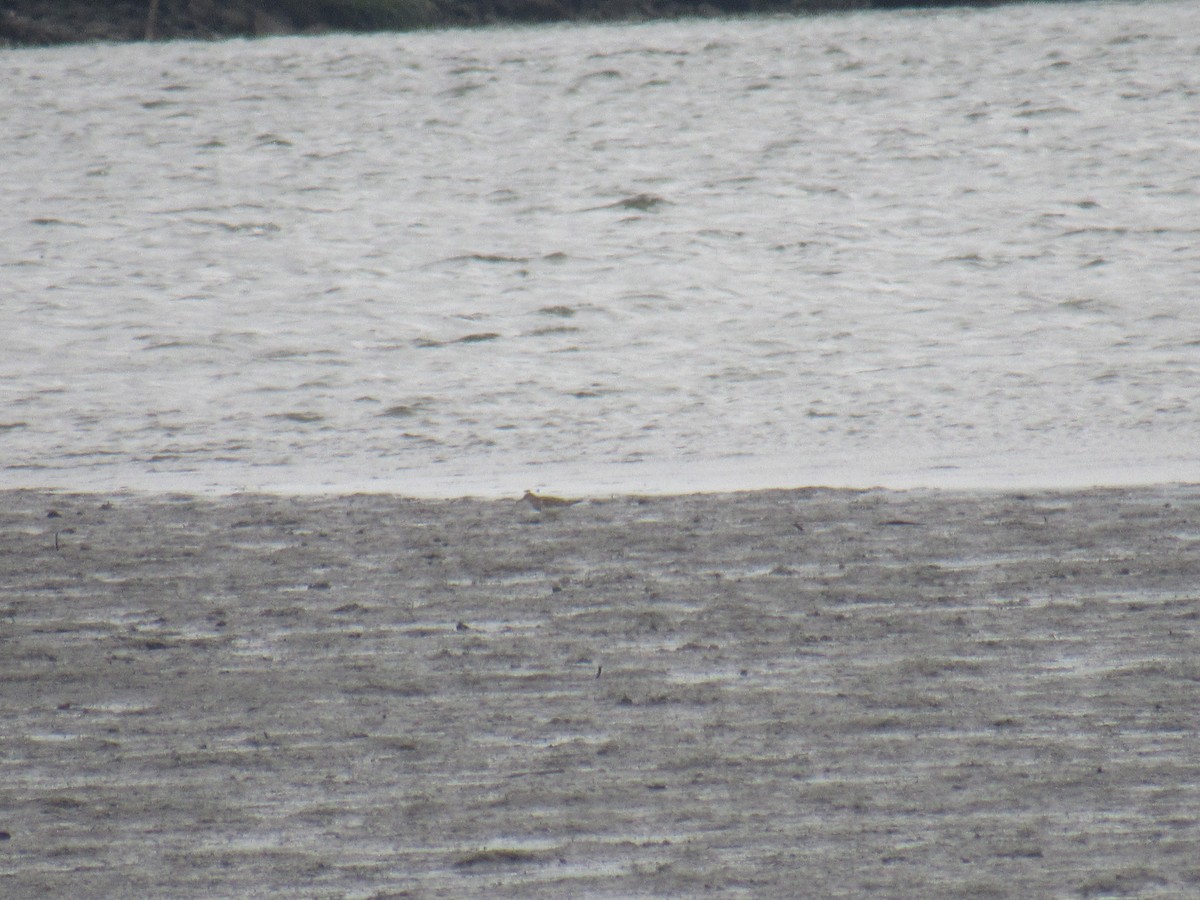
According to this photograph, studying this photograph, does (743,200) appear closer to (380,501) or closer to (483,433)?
(483,433)

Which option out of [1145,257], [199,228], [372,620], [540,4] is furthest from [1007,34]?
[372,620]

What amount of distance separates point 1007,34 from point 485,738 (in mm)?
13225

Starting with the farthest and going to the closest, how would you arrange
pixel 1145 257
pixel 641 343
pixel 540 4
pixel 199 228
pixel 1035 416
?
1. pixel 540 4
2. pixel 199 228
3. pixel 1145 257
4. pixel 641 343
5. pixel 1035 416

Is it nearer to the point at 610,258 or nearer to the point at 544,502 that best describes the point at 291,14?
the point at 610,258

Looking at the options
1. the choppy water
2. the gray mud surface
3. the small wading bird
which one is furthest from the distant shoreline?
the gray mud surface

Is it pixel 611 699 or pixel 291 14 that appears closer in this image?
pixel 611 699

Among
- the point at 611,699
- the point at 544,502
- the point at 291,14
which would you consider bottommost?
the point at 291,14

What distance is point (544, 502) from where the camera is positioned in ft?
16.4

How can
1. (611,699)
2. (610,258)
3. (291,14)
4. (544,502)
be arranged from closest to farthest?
(611,699) → (544,502) → (610,258) → (291,14)

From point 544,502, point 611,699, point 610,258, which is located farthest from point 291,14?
point 611,699

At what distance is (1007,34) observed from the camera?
15.1 metres

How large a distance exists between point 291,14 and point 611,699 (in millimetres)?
14721

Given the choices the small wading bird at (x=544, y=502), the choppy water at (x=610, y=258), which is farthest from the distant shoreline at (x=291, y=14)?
the small wading bird at (x=544, y=502)

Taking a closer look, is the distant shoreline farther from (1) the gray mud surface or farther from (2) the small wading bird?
(1) the gray mud surface
